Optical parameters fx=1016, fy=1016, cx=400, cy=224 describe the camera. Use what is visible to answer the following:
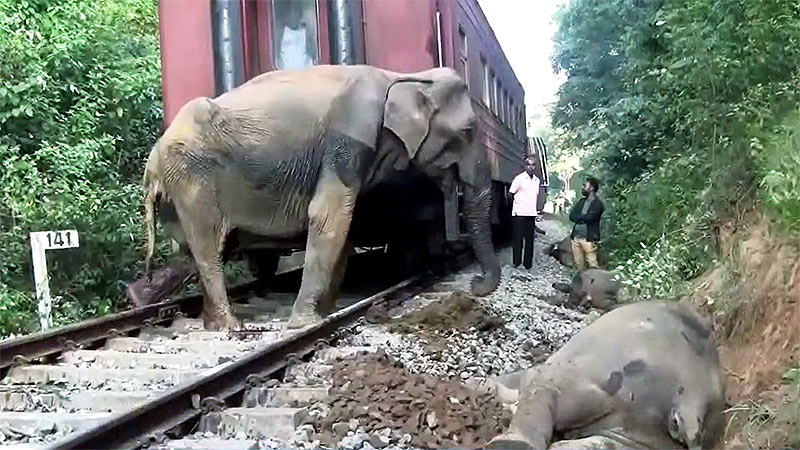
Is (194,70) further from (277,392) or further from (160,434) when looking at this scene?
(160,434)

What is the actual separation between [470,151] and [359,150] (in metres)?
1.19

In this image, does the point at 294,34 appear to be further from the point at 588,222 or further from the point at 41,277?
the point at 588,222

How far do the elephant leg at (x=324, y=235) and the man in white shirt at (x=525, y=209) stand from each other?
16.7 feet

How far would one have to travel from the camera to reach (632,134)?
555 inches

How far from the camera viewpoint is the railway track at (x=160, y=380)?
175 inches

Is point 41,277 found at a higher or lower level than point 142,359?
higher

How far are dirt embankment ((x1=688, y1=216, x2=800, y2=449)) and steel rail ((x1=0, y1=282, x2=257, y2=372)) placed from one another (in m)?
4.00

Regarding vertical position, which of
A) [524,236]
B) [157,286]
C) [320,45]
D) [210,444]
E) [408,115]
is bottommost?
[210,444]

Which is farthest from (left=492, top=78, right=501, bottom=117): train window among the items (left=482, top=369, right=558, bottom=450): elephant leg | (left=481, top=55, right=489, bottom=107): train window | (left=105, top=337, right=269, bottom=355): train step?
(left=482, top=369, right=558, bottom=450): elephant leg

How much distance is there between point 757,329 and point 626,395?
162 centimetres

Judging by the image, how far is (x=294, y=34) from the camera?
976 centimetres

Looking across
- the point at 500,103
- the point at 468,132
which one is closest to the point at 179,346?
the point at 468,132

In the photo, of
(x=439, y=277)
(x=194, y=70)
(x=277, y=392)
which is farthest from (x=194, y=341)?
(x=439, y=277)

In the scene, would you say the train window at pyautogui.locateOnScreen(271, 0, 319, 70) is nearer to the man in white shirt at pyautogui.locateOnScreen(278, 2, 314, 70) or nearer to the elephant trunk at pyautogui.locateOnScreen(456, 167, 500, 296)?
the man in white shirt at pyautogui.locateOnScreen(278, 2, 314, 70)
